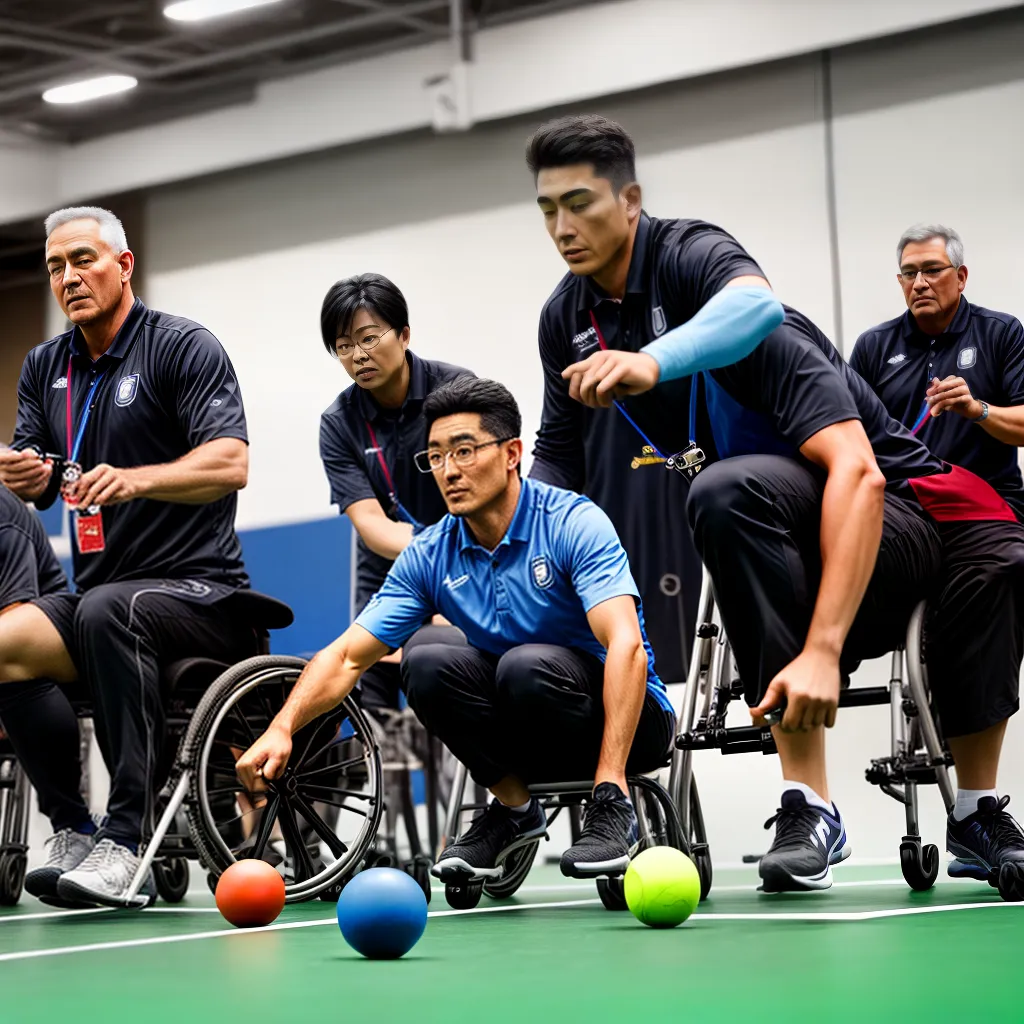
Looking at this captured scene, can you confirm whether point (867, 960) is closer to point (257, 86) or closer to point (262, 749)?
point (262, 749)

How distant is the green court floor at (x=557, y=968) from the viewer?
1.53 meters

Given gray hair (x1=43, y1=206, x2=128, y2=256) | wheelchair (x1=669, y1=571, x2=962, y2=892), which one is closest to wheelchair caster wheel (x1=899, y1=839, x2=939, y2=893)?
wheelchair (x1=669, y1=571, x2=962, y2=892)

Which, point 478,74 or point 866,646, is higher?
point 478,74

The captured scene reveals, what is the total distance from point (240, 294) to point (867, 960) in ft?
25.2

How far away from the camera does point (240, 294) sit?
9.09 meters

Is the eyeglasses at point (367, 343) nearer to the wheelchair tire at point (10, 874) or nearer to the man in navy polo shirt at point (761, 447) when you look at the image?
the man in navy polo shirt at point (761, 447)

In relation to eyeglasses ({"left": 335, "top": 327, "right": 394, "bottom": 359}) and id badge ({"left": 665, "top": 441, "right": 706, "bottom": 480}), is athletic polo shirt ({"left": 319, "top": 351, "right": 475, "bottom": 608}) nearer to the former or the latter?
eyeglasses ({"left": 335, "top": 327, "right": 394, "bottom": 359})

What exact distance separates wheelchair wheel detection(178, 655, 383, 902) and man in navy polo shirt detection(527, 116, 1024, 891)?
91 centimetres

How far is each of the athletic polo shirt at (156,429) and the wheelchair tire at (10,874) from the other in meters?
0.89

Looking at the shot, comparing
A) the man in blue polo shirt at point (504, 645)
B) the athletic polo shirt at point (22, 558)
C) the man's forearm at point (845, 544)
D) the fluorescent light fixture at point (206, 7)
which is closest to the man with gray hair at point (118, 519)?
the athletic polo shirt at point (22, 558)

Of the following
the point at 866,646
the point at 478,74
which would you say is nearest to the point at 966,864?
the point at 866,646

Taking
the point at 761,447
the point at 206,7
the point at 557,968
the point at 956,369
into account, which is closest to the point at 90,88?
the point at 206,7

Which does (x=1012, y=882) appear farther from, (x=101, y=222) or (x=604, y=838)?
(x=101, y=222)

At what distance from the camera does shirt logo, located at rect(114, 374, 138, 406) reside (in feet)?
11.8
